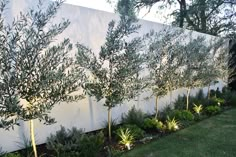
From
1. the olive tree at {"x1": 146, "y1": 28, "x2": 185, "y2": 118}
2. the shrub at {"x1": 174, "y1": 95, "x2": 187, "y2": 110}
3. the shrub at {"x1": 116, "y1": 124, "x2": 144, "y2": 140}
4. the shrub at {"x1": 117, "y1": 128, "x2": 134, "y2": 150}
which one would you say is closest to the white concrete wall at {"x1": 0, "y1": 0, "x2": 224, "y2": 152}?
the shrub at {"x1": 116, "y1": 124, "x2": 144, "y2": 140}

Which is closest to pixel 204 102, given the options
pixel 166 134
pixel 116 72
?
pixel 166 134

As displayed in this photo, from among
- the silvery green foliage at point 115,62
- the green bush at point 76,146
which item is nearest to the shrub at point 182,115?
the silvery green foliage at point 115,62

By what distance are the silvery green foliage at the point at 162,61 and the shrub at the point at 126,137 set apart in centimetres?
159

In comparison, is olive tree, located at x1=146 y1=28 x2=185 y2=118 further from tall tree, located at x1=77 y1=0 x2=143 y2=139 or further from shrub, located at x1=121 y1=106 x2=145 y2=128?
tall tree, located at x1=77 y1=0 x2=143 y2=139

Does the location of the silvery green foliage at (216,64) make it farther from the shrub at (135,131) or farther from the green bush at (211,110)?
the shrub at (135,131)

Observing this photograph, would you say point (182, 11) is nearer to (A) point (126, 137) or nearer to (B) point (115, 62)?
(B) point (115, 62)

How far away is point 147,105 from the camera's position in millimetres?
9297

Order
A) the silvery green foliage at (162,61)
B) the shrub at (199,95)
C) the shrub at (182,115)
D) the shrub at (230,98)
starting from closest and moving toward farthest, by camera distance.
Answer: the silvery green foliage at (162,61)
the shrub at (182,115)
the shrub at (199,95)
the shrub at (230,98)

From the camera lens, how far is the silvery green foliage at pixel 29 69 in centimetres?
377

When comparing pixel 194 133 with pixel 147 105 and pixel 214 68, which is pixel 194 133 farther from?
pixel 214 68

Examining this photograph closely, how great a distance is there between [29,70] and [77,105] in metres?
2.86

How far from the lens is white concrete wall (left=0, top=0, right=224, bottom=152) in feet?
17.6

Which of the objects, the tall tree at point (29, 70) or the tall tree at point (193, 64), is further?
the tall tree at point (193, 64)

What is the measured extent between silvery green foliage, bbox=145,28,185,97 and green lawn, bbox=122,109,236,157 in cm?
129
